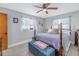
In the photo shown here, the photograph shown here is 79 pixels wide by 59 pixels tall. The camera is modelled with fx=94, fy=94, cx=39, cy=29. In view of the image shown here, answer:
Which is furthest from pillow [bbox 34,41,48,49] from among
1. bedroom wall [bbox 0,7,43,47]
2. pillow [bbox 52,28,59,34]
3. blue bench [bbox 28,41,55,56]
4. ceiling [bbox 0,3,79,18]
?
ceiling [bbox 0,3,79,18]

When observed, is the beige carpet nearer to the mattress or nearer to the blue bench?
the blue bench

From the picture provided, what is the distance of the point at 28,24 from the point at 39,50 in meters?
0.54

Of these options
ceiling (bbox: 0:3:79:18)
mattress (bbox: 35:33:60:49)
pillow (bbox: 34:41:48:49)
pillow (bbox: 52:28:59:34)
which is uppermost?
ceiling (bbox: 0:3:79:18)

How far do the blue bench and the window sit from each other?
0.98 ft

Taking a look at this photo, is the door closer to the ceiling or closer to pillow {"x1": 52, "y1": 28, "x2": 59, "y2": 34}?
the ceiling

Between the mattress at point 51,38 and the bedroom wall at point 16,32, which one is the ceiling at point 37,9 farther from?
the mattress at point 51,38

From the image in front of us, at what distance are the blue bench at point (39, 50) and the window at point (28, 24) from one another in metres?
0.30

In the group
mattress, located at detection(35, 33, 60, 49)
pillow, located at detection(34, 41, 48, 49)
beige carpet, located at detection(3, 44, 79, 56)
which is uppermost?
mattress, located at detection(35, 33, 60, 49)

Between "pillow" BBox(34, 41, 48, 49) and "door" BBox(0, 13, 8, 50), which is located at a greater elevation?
"door" BBox(0, 13, 8, 50)

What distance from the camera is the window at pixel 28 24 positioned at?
1.81m

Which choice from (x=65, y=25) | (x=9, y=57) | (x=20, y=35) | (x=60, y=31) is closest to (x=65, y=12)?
(x=65, y=25)

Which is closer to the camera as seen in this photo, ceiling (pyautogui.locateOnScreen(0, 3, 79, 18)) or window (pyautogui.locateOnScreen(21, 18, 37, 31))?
ceiling (pyautogui.locateOnScreen(0, 3, 79, 18))

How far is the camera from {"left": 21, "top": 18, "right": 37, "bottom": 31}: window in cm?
181

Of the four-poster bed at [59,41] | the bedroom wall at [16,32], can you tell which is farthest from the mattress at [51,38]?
the bedroom wall at [16,32]
